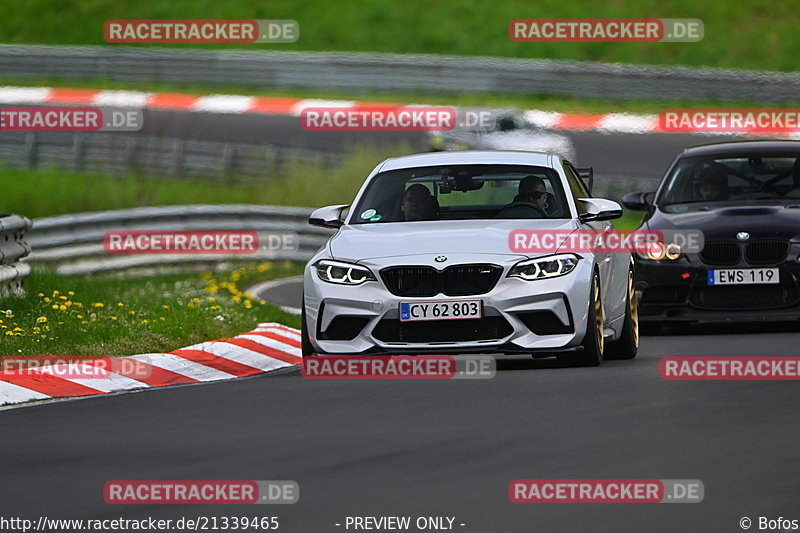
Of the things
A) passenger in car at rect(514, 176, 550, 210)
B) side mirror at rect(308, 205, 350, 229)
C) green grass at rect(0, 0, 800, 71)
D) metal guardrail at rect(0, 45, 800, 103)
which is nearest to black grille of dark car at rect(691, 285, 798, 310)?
passenger in car at rect(514, 176, 550, 210)

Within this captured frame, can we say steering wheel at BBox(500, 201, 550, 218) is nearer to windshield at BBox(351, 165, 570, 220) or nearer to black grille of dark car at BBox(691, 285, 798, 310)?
windshield at BBox(351, 165, 570, 220)

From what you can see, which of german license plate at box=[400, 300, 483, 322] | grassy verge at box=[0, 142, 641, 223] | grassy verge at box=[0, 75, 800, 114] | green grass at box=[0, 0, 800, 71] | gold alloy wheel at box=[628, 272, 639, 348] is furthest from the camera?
green grass at box=[0, 0, 800, 71]

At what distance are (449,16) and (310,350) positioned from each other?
35.0 meters

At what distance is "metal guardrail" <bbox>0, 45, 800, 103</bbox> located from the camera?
115 feet

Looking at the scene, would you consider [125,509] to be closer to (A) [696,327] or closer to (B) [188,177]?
(A) [696,327]

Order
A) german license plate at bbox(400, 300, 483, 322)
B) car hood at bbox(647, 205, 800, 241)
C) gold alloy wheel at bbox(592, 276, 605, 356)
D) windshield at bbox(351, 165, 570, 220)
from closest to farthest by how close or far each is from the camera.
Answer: german license plate at bbox(400, 300, 483, 322) → gold alloy wheel at bbox(592, 276, 605, 356) → windshield at bbox(351, 165, 570, 220) → car hood at bbox(647, 205, 800, 241)

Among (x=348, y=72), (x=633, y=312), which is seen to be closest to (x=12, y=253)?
(x=633, y=312)

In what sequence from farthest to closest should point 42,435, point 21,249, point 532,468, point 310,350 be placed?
1. point 21,249
2. point 310,350
3. point 42,435
4. point 532,468

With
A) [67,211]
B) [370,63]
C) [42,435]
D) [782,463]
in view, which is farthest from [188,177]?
[782,463]

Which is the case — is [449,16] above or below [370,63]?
above

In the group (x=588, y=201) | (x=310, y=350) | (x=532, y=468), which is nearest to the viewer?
(x=532, y=468)

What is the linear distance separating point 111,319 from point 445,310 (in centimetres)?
367

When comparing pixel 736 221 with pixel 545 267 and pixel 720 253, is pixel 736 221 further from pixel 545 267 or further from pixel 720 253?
pixel 545 267

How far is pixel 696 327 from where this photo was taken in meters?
15.0
